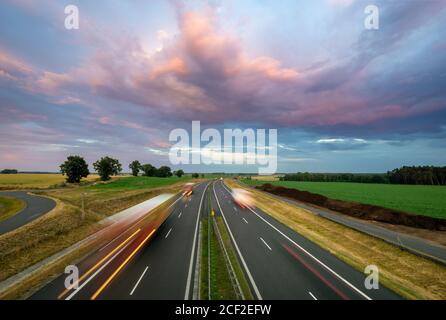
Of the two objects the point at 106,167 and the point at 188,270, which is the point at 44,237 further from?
the point at 106,167

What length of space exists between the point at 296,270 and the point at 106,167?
120873 mm

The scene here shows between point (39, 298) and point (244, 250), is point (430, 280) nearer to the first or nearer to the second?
point (244, 250)

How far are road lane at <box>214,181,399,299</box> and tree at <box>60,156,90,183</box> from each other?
Result: 9105 centimetres

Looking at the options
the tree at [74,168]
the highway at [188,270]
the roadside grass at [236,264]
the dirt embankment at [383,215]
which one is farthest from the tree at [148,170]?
the roadside grass at [236,264]

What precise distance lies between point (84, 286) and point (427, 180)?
154958 mm

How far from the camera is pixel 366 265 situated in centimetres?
1827

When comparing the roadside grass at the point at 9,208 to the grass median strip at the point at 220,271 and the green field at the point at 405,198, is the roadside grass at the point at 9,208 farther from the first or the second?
the green field at the point at 405,198

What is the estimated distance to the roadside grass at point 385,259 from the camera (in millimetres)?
14859

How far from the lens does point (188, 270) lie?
16.8 metres

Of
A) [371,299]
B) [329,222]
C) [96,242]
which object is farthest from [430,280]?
[96,242]

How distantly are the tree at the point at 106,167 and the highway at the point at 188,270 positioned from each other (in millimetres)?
102020

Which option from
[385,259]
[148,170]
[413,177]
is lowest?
[385,259]

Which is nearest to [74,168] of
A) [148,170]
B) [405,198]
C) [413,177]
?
[148,170]

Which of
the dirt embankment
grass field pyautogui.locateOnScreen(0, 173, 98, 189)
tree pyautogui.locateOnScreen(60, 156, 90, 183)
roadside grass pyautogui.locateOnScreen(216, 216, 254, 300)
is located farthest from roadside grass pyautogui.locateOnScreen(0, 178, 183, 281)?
tree pyautogui.locateOnScreen(60, 156, 90, 183)
